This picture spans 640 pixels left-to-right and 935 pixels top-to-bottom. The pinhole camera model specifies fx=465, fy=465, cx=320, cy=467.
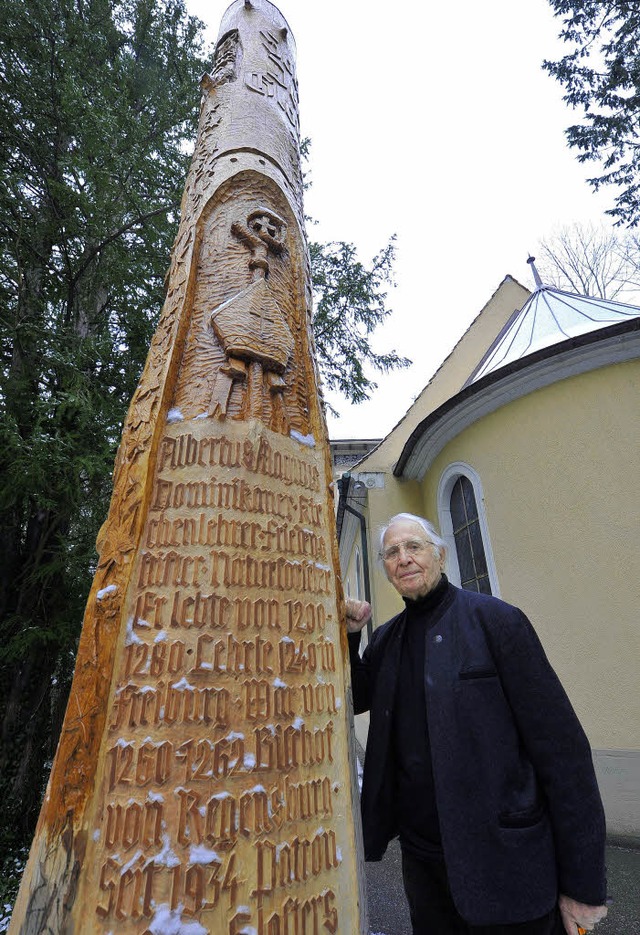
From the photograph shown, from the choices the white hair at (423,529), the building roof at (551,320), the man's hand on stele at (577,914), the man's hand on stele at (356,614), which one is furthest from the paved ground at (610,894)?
the building roof at (551,320)

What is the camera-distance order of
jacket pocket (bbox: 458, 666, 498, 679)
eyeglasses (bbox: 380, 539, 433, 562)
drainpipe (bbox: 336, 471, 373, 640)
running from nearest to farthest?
jacket pocket (bbox: 458, 666, 498, 679), eyeglasses (bbox: 380, 539, 433, 562), drainpipe (bbox: 336, 471, 373, 640)

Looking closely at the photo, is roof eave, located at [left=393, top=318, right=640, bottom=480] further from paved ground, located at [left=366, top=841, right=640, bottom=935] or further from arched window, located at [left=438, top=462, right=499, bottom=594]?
paved ground, located at [left=366, top=841, right=640, bottom=935]

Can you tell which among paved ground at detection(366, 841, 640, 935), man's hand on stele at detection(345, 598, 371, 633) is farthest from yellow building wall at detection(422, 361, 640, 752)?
man's hand on stele at detection(345, 598, 371, 633)

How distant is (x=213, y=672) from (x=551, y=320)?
7242 millimetres

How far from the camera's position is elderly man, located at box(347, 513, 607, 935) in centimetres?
122

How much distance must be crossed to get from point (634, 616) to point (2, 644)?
608 centimetres

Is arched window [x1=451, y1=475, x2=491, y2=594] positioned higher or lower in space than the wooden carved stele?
higher

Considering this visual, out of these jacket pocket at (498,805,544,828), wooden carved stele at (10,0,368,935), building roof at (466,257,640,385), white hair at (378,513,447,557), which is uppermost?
building roof at (466,257,640,385)

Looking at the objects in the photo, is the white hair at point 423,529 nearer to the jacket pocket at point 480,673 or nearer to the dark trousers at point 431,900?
the jacket pocket at point 480,673

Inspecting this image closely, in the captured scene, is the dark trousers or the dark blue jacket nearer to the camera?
the dark blue jacket

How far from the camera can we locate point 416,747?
1448 millimetres

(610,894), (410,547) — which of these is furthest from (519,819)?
(610,894)

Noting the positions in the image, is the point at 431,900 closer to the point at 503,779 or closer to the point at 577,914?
the point at 577,914

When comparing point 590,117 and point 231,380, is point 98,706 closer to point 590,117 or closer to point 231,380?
point 231,380
